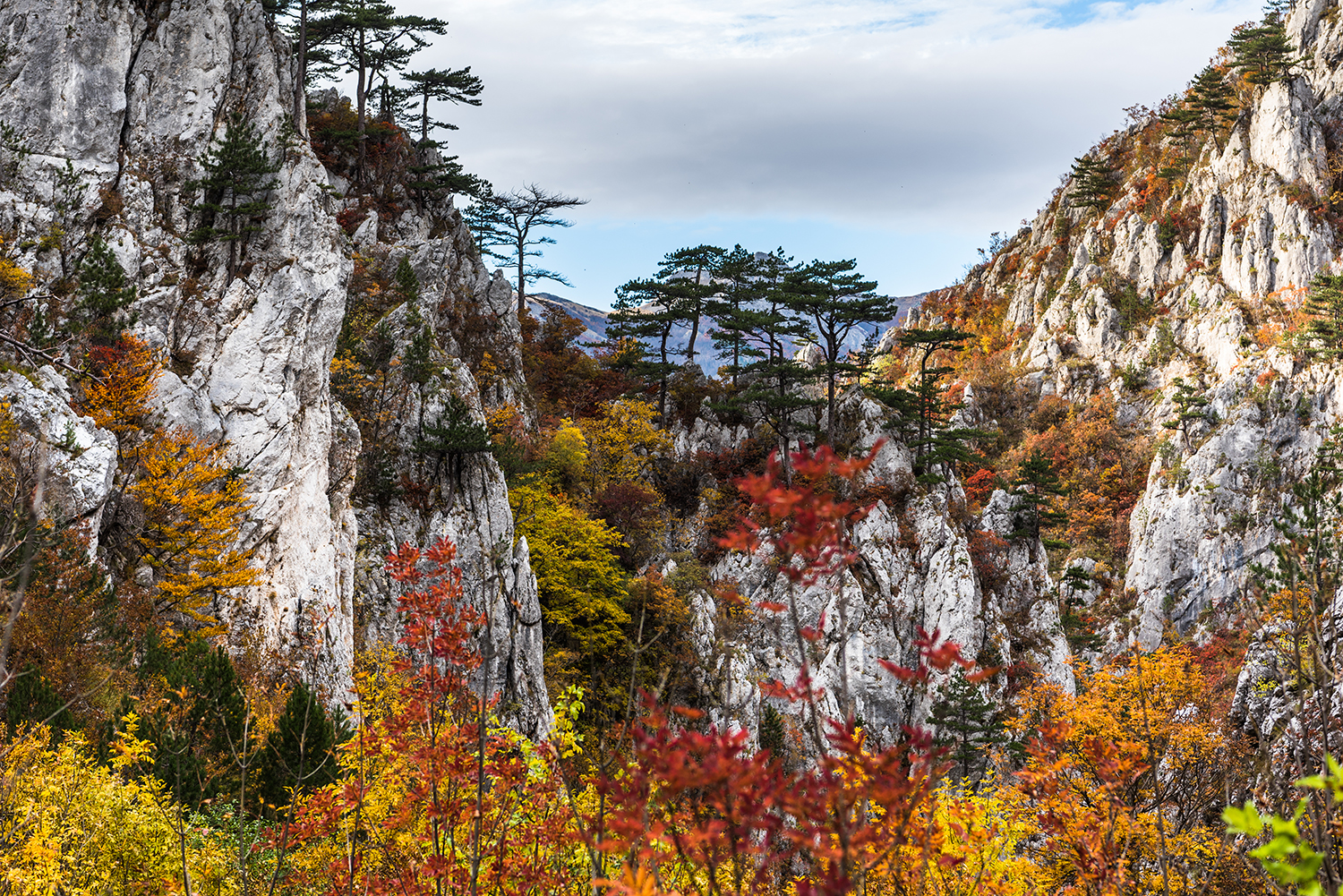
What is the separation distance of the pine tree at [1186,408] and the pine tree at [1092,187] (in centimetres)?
2140

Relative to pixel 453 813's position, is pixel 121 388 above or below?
above

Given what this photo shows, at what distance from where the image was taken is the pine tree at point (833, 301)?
3772 cm

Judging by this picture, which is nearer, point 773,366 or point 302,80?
point 302,80

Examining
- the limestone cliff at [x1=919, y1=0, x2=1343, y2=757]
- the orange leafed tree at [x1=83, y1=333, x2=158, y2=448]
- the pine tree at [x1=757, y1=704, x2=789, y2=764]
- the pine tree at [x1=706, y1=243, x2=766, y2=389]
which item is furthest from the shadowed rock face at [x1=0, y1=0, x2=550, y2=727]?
the limestone cliff at [x1=919, y1=0, x2=1343, y2=757]

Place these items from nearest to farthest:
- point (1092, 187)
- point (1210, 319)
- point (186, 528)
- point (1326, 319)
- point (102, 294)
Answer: point (186, 528)
point (102, 294)
point (1326, 319)
point (1210, 319)
point (1092, 187)

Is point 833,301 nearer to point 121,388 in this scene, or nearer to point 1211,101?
point 121,388

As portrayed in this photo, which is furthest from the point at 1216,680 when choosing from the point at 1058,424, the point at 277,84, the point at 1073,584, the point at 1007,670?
the point at 277,84

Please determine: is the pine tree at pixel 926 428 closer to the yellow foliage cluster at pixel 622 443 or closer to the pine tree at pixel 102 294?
the yellow foliage cluster at pixel 622 443

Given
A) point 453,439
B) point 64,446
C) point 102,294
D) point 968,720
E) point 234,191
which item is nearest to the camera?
point 64,446

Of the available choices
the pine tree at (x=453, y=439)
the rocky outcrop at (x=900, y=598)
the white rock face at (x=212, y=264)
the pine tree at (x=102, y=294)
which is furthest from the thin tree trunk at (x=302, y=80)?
the rocky outcrop at (x=900, y=598)

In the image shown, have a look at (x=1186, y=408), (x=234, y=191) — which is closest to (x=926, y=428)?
(x=1186, y=408)

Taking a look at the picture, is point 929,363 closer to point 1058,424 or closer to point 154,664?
point 1058,424

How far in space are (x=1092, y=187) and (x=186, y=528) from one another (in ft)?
210

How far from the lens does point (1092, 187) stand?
196 ft
